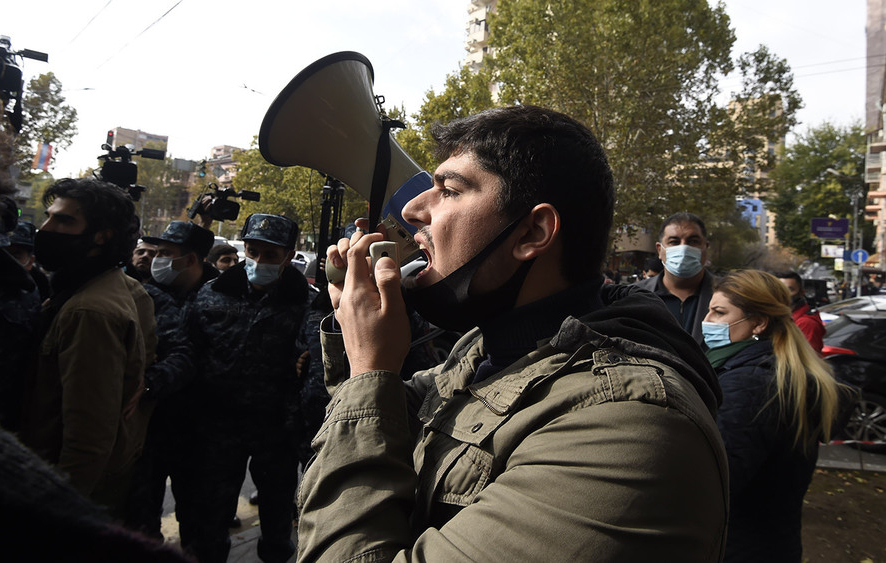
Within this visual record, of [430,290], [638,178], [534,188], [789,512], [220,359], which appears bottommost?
[789,512]

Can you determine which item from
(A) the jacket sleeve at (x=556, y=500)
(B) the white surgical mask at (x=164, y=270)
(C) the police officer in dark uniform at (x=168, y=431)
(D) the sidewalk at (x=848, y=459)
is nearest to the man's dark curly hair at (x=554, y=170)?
(A) the jacket sleeve at (x=556, y=500)

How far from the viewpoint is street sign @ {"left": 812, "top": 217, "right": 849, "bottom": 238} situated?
2325cm

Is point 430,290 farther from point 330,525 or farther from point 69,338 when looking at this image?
point 69,338

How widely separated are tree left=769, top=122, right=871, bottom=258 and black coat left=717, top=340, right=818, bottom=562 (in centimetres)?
4187

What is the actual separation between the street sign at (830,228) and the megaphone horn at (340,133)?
2696 centimetres

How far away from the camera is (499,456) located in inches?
40.6

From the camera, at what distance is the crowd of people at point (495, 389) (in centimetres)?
87

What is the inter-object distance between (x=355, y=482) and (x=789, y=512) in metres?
1.81

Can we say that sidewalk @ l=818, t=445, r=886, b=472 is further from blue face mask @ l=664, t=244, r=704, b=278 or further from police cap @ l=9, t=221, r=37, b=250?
police cap @ l=9, t=221, r=37, b=250

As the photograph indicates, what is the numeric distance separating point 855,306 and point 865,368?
2.91 m

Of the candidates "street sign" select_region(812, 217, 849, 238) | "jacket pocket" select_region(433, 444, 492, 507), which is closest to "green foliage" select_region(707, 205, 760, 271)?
"street sign" select_region(812, 217, 849, 238)

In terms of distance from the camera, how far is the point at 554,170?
1.24 meters

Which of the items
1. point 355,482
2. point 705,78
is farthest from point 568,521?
point 705,78

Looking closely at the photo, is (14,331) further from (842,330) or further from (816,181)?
(816,181)
